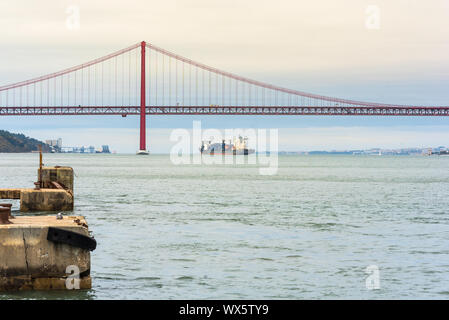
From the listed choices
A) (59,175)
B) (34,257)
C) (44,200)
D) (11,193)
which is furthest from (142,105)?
(34,257)

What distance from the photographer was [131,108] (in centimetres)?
10475

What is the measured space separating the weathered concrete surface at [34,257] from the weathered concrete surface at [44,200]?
11335 mm

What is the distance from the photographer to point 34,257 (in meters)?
Answer: 8.66

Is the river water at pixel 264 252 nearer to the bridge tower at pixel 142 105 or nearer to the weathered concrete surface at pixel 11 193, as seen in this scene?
the weathered concrete surface at pixel 11 193

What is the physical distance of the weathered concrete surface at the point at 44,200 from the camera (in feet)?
65.7

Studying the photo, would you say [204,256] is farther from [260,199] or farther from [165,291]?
[260,199]

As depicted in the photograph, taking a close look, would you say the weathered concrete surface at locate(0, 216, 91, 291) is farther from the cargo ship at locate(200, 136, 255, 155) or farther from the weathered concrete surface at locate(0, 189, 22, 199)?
the cargo ship at locate(200, 136, 255, 155)

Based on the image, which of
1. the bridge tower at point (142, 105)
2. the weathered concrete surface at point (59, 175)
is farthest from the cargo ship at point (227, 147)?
the weathered concrete surface at point (59, 175)

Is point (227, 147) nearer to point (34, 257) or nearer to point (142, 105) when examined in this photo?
point (142, 105)

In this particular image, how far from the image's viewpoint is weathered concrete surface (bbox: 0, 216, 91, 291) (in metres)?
8.59

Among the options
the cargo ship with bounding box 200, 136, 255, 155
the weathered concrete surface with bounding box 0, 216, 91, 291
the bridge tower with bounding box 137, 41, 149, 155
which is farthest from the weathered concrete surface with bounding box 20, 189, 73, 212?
the cargo ship with bounding box 200, 136, 255, 155

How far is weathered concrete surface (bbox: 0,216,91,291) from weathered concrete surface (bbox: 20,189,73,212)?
37.2ft
